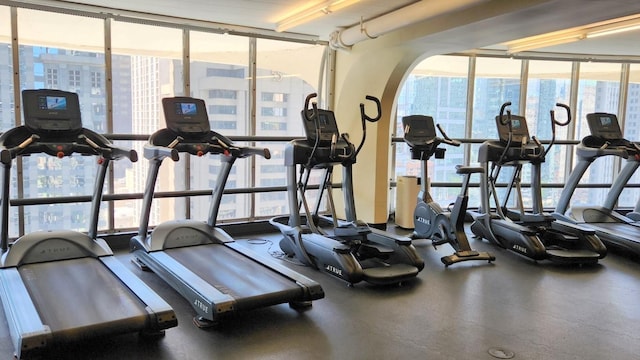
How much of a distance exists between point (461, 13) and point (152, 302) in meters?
3.84

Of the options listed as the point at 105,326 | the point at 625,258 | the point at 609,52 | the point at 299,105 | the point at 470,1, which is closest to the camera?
the point at 105,326

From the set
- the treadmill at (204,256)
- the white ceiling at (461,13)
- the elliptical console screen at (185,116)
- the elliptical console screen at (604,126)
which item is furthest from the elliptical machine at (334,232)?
the elliptical console screen at (604,126)

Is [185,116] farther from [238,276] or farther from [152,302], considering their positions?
[152,302]

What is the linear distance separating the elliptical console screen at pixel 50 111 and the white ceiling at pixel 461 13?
55.3 inches

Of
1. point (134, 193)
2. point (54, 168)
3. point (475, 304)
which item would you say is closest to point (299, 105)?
point (134, 193)

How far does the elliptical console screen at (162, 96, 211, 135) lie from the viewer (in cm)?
488

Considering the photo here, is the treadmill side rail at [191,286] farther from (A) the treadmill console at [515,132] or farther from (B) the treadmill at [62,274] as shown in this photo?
(A) the treadmill console at [515,132]

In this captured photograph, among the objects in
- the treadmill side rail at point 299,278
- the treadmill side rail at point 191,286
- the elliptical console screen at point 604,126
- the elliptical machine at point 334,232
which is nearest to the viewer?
the treadmill side rail at point 191,286

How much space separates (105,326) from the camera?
305cm

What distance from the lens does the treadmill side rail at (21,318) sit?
110 inches

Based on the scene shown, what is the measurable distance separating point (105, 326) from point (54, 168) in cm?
320

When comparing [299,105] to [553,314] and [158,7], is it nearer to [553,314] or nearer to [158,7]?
[158,7]

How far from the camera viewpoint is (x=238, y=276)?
4.05m

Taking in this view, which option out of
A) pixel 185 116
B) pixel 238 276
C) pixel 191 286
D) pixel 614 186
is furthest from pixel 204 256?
pixel 614 186
